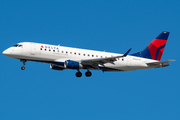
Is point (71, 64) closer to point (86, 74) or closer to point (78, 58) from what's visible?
point (78, 58)

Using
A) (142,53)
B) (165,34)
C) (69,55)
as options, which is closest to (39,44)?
(69,55)

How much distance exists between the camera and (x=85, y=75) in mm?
49219

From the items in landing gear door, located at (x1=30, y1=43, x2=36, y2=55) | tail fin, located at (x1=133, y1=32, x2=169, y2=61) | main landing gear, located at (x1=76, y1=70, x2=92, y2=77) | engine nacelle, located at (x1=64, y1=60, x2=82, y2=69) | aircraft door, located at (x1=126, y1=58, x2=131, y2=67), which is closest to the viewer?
engine nacelle, located at (x1=64, y1=60, x2=82, y2=69)

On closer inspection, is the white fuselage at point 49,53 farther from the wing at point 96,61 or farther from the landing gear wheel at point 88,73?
the landing gear wheel at point 88,73

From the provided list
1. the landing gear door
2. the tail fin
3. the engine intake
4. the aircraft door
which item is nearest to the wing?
the engine intake

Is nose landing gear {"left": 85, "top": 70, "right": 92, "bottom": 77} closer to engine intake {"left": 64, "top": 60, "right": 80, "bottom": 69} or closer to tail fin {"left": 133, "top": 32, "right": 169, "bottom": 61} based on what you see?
engine intake {"left": 64, "top": 60, "right": 80, "bottom": 69}

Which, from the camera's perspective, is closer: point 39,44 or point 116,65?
point 39,44

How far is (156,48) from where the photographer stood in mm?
53125

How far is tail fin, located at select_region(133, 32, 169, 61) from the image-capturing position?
52.4 metres

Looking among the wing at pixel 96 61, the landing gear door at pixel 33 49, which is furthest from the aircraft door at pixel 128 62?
the landing gear door at pixel 33 49

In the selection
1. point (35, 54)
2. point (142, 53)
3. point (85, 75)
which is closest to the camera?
point (35, 54)

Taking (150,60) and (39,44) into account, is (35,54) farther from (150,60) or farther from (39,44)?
(150,60)

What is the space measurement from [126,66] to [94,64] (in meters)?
5.96

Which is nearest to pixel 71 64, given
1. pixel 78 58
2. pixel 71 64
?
pixel 71 64
